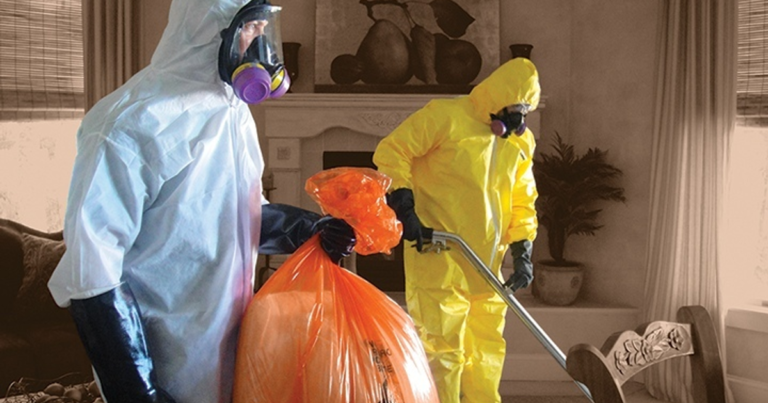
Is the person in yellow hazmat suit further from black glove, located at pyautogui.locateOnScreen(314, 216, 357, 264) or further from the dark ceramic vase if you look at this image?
the dark ceramic vase

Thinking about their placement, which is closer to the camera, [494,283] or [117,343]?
[117,343]

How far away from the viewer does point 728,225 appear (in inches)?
144

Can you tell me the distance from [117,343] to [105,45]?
368 centimetres

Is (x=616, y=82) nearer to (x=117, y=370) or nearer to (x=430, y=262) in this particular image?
(x=430, y=262)

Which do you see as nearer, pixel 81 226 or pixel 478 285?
pixel 81 226

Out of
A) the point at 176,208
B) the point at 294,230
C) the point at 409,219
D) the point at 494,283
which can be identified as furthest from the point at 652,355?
the point at 409,219

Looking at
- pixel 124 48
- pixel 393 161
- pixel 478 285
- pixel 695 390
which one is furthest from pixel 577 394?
pixel 124 48

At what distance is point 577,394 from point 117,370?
10.5 feet

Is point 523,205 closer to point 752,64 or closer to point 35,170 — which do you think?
point 752,64

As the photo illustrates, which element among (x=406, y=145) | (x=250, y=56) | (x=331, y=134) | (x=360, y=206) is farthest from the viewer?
(x=331, y=134)

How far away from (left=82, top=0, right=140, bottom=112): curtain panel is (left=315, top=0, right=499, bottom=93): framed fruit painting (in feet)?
3.60

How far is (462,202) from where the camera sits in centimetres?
269

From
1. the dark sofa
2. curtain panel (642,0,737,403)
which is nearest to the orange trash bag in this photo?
the dark sofa

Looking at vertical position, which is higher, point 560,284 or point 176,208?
point 176,208
